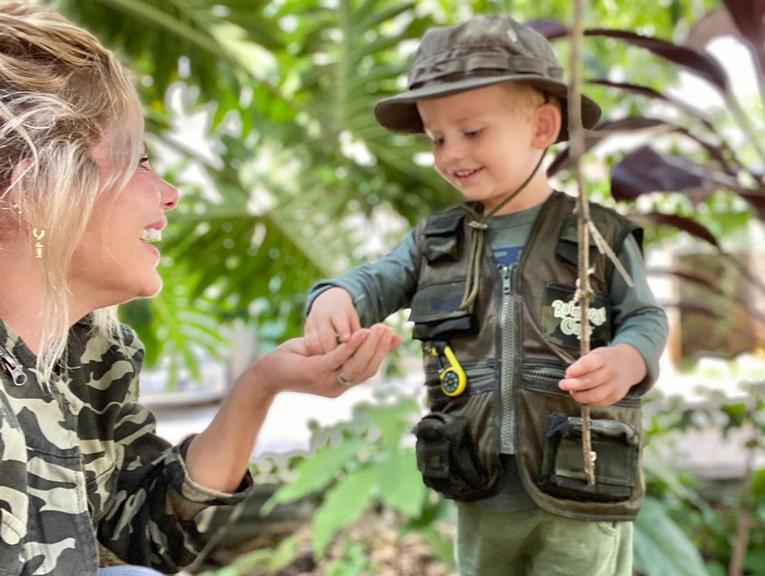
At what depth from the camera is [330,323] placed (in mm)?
847

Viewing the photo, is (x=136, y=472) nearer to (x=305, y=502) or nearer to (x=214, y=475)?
(x=214, y=475)

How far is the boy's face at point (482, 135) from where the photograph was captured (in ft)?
2.81

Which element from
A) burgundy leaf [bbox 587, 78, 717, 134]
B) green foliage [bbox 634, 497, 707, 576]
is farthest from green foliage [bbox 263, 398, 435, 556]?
burgundy leaf [bbox 587, 78, 717, 134]

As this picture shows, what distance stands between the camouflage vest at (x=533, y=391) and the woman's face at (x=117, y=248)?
0.26m

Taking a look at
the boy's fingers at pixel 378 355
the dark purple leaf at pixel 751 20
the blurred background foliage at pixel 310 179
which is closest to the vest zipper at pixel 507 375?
the boy's fingers at pixel 378 355

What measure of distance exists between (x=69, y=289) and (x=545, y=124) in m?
0.47

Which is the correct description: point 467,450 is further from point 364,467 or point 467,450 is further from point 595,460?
point 364,467

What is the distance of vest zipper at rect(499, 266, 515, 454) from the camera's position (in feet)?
2.75

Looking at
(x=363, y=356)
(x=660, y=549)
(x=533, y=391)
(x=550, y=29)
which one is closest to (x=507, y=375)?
(x=533, y=391)

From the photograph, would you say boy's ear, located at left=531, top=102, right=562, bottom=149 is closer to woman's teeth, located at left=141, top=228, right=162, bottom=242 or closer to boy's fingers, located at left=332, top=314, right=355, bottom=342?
boy's fingers, located at left=332, top=314, right=355, bottom=342

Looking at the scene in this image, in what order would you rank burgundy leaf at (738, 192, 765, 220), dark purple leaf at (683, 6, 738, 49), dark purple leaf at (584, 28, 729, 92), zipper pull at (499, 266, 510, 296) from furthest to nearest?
dark purple leaf at (683, 6, 738, 49)
burgundy leaf at (738, 192, 765, 220)
dark purple leaf at (584, 28, 729, 92)
zipper pull at (499, 266, 510, 296)

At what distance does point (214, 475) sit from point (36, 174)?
0.36m

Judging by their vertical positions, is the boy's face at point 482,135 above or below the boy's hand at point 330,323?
above

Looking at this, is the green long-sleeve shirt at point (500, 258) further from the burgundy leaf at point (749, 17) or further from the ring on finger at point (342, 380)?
the burgundy leaf at point (749, 17)
